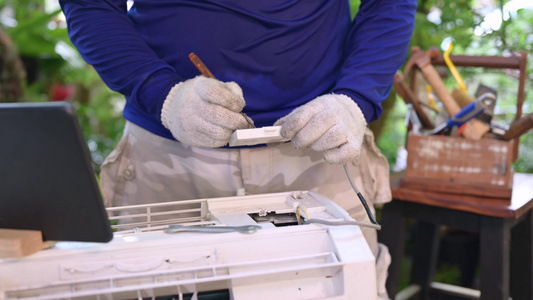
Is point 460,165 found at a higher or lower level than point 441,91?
lower

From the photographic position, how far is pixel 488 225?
124 centimetres

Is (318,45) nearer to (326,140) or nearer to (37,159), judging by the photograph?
(326,140)

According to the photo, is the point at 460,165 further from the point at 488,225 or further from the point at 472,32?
the point at 472,32

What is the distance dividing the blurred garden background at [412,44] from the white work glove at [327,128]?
0.79 m

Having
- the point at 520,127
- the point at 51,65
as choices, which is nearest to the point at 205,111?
the point at 520,127

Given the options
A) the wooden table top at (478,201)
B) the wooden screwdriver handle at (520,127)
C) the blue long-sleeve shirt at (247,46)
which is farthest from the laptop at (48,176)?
the wooden screwdriver handle at (520,127)

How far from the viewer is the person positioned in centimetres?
94

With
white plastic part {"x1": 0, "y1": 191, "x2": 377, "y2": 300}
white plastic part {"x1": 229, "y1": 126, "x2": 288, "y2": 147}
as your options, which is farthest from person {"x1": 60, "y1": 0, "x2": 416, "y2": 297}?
white plastic part {"x1": 0, "y1": 191, "x2": 377, "y2": 300}

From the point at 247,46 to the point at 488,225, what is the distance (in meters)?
0.74

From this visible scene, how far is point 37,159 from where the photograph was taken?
563mm

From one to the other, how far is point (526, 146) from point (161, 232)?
1752mm

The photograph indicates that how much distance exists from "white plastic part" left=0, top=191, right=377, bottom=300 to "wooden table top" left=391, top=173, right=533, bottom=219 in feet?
2.24

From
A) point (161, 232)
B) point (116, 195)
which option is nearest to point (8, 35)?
point (116, 195)

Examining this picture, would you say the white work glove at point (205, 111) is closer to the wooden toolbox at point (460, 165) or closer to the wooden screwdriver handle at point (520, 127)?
the wooden toolbox at point (460, 165)
